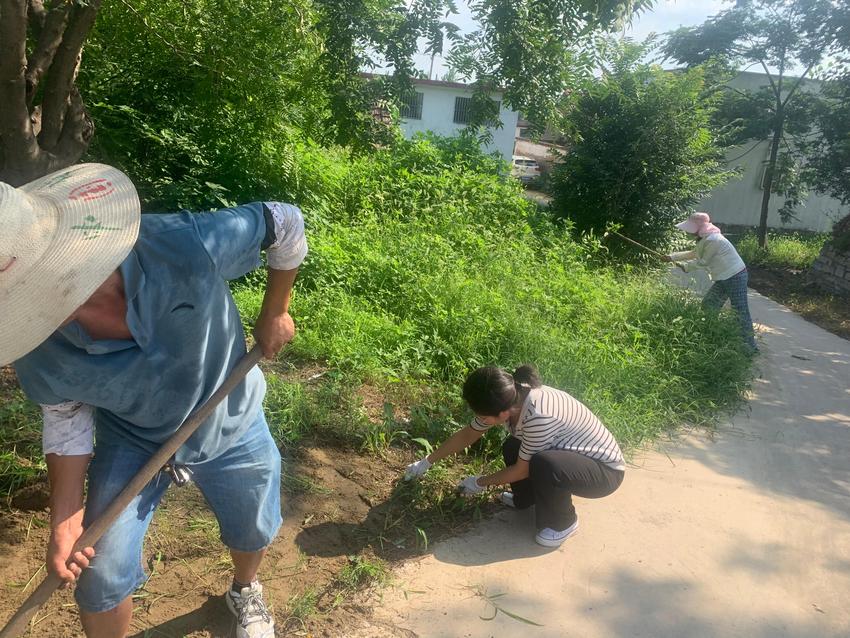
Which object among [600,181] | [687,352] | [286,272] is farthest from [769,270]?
[286,272]

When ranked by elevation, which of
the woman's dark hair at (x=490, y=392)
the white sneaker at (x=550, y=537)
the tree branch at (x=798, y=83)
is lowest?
the white sneaker at (x=550, y=537)

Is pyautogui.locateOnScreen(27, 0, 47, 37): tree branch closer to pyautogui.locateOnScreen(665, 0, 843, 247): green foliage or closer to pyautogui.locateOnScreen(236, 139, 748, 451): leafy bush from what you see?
pyautogui.locateOnScreen(236, 139, 748, 451): leafy bush

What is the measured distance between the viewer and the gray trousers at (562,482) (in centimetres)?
291

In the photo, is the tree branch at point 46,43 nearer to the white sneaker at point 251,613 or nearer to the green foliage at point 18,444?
the green foliage at point 18,444

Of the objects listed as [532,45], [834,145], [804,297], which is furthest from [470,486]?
[834,145]

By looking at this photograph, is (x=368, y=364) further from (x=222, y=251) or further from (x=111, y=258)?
(x=111, y=258)

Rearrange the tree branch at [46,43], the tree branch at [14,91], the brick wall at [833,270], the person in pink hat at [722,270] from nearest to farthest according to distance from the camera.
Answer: the tree branch at [14,91] → the tree branch at [46,43] → the person in pink hat at [722,270] → the brick wall at [833,270]

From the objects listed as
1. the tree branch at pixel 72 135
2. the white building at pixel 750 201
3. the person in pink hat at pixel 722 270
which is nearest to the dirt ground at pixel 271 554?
the tree branch at pixel 72 135

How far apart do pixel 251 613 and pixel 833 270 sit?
11.0 meters

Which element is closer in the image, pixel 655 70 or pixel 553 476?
pixel 553 476

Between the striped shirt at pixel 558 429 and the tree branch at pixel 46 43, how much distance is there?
2887mm

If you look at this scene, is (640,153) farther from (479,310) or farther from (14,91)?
(14,91)

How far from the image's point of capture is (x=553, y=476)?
290cm

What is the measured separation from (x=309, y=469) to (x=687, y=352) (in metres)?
3.32
